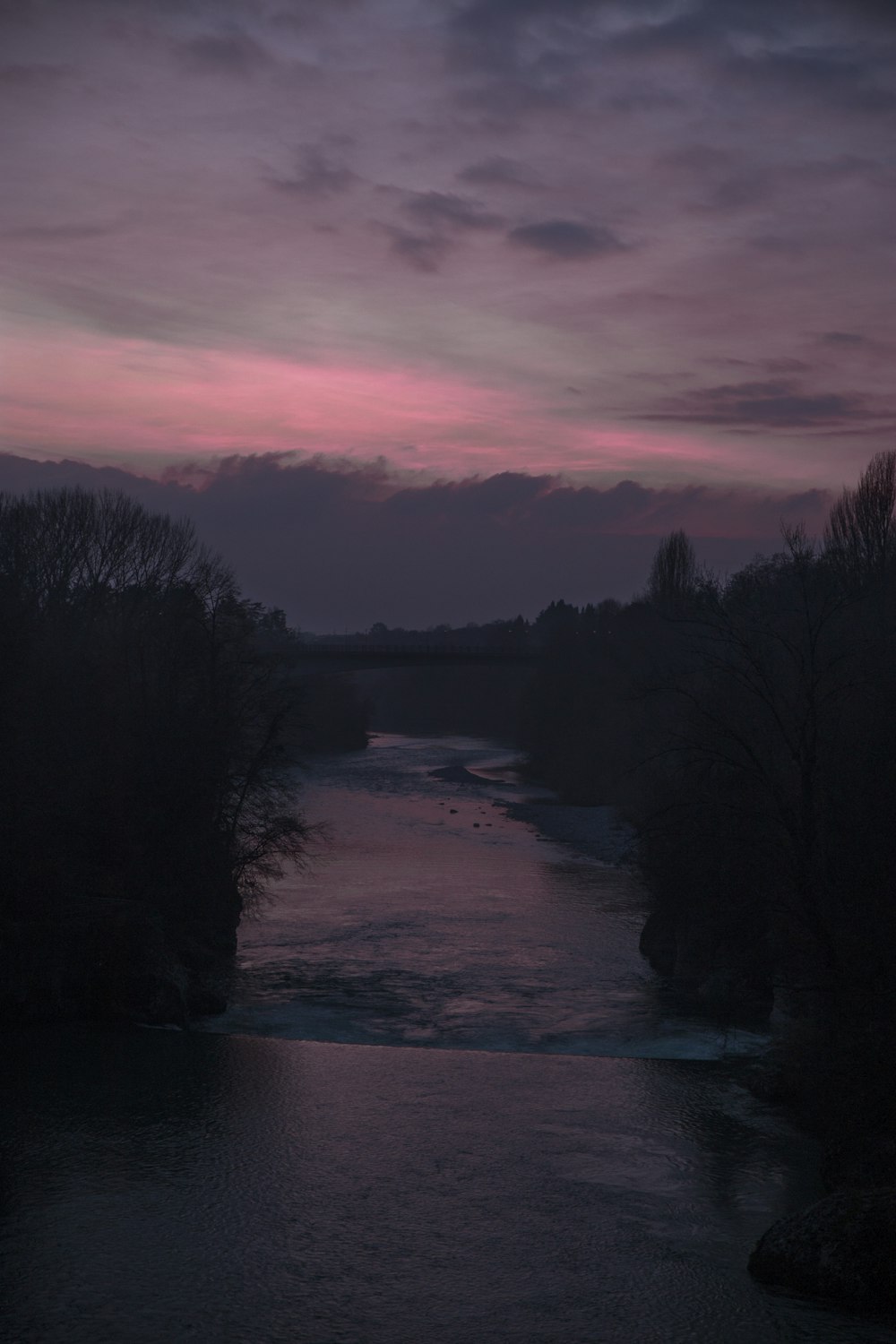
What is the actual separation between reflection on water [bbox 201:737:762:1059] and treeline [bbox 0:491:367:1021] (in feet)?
6.44

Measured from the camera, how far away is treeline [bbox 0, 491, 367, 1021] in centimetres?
2489

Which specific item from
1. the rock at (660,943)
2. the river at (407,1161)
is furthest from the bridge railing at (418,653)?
the rock at (660,943)

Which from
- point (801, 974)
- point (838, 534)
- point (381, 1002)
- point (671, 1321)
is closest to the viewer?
point (671, 1321)

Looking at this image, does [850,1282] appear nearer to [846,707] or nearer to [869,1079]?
[869,1079]

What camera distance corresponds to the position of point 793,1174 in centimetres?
1716

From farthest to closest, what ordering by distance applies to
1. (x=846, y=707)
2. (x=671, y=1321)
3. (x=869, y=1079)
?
(x=846, y=707), (x=869, y=1079), (x=671, y=1321)

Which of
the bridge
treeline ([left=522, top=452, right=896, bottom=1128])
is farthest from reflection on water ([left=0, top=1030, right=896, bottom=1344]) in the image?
the bridge

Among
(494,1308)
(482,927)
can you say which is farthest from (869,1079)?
(482,927)

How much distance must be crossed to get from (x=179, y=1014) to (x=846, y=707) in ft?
51.7

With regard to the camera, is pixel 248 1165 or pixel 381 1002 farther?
pixel 381 1002

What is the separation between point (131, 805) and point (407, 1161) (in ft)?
47.0

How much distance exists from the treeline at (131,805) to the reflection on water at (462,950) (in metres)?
1.96

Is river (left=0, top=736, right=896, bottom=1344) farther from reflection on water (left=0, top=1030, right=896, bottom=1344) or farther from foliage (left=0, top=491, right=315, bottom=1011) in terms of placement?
foliage (left=0, top=491, right=315, bottom=1011)

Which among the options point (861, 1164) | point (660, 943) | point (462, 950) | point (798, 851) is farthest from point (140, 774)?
point (861, 1164)
